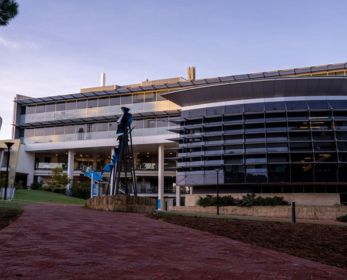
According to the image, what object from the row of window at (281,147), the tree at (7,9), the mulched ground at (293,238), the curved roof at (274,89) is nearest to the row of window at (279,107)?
the curved roof at (274,89)

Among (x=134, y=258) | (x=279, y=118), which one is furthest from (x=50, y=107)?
(x=134, y=258)

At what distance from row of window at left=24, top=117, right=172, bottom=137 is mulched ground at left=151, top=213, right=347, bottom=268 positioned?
41996 mm

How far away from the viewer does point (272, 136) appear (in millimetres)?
42312

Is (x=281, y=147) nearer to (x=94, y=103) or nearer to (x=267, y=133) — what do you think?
(x=267, y=133)

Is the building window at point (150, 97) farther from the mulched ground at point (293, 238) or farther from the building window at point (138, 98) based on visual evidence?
the mulched ground at point (293, 238)

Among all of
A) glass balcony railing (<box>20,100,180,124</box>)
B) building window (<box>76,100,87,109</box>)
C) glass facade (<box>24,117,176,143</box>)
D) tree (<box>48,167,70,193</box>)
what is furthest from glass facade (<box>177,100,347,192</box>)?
building window (<box>76,100,87,109</box>)

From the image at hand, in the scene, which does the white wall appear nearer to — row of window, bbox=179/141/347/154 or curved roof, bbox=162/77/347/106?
curved roof, bbox=162/77/347/106

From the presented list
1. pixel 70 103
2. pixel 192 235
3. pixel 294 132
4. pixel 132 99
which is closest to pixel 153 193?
pixel 132 99

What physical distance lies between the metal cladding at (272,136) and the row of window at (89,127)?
44.0ft

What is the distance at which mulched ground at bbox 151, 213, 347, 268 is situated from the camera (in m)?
11.1

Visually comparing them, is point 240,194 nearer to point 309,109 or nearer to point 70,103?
point 309,109

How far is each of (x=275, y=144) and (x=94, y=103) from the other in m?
31.2

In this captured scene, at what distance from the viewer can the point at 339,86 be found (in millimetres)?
42312

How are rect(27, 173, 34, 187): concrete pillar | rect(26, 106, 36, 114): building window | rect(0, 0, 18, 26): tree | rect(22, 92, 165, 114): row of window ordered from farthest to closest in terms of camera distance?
rect(26, 106, 36, 114): building window < rect(27, 173, 34, 187): concrete pillar < rect(22, 92, 165, 114): row of window < rect(0, 0, 18, 26): tree
